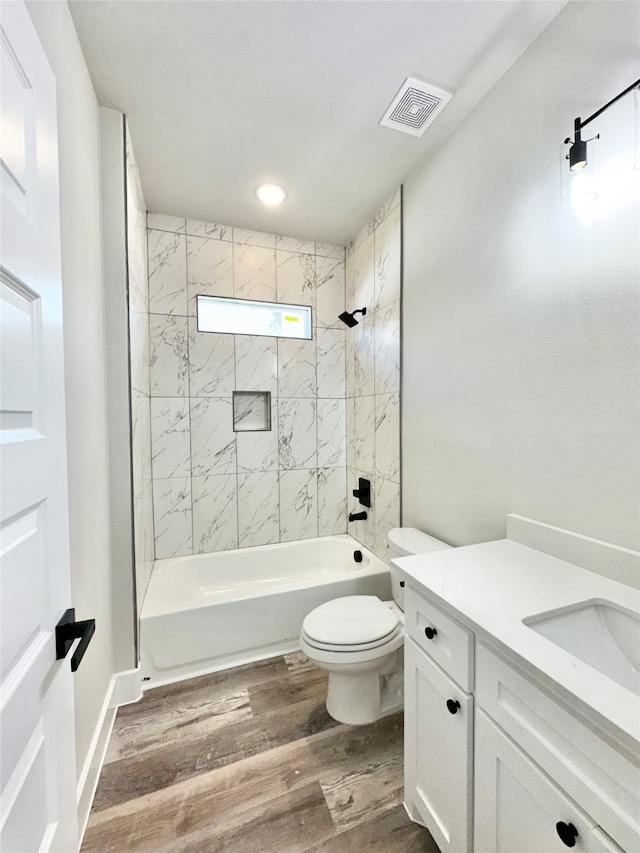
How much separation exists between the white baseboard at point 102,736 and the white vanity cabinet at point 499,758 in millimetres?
1016

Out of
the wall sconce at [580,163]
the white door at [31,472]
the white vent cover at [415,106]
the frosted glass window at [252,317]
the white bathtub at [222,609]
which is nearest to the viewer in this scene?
the white door at [31,472]

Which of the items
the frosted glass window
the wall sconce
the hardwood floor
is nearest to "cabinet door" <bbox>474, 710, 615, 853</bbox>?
the hardwood floor

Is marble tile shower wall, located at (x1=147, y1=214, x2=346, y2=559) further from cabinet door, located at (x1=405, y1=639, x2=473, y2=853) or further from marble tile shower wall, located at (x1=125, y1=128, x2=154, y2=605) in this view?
cabinet door, located at (x1=405, y1=639, x2=473, y2=853)

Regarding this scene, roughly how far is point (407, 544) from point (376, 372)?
1.16 m

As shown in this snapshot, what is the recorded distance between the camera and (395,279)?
6.89 ft

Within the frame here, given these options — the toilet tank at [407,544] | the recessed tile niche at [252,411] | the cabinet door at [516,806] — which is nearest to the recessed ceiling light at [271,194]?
A: the recessed tile niche at [252,411]

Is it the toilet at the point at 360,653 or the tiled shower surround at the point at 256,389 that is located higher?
the tiled shower surround at the point at 256,389

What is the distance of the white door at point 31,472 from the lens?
50 centimetres

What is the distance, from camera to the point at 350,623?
1.53 m

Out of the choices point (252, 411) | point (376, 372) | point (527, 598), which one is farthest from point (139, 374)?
point (527, 598)

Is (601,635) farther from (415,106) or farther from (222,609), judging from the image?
(415,106)

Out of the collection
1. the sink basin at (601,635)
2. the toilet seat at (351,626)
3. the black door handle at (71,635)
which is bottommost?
the toilet seat at (351,626)

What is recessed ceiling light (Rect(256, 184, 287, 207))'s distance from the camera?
2018 millimetres

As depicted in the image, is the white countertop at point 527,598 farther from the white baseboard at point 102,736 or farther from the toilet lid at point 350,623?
the white baseboard at point 102,736
